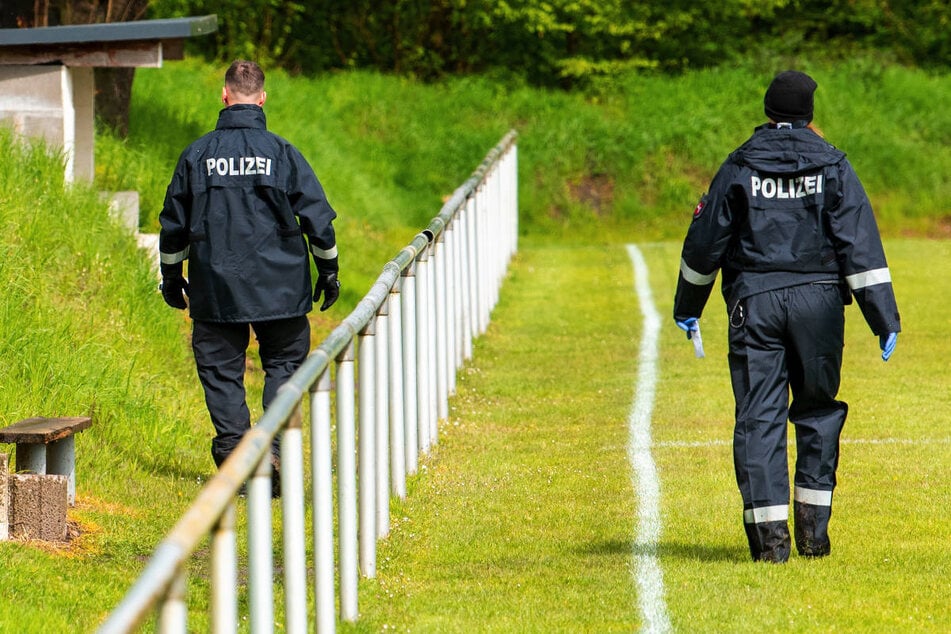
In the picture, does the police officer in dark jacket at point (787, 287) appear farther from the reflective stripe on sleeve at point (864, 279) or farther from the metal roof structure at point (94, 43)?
the metal roof structure at point (94, 43)

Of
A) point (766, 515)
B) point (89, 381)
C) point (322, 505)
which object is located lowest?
point (89, 381)

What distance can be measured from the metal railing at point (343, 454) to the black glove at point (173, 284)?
93 cm

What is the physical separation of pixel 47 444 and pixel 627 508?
2736mm

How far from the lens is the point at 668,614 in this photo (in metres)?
6.11

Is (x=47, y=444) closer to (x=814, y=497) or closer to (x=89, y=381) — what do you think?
(x=89, y=381)

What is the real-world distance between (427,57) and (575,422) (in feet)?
72.2

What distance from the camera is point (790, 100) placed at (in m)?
6.78

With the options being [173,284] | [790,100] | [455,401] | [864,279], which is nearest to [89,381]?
[173,284]

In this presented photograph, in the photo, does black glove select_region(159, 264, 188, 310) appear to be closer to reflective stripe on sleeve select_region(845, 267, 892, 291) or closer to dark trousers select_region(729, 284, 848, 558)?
dark trousers select_region(729, 284, 848, 558)

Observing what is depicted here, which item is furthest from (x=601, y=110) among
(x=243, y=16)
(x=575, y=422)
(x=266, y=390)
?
(x=266, y=390)

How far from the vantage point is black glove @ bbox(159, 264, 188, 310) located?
8039 mm

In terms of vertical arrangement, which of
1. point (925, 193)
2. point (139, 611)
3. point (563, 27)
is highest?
point (139, 611)

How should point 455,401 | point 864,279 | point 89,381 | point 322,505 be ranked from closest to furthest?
point 322,505, point 864,279, point 89,381, point 455,401

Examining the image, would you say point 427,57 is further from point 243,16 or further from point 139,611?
point 139,611
